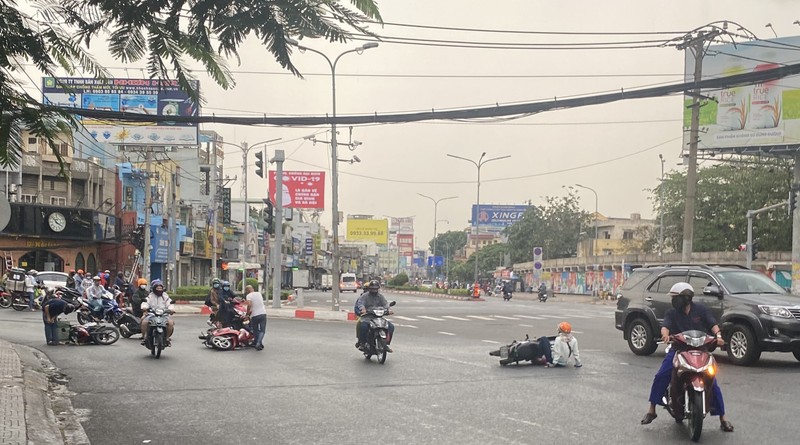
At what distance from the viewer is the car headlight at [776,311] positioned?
14.2m

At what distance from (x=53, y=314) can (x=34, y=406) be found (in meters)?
9.91

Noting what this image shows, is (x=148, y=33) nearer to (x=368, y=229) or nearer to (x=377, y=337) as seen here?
(x=377, y=337)

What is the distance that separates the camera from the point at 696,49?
95.1 feet

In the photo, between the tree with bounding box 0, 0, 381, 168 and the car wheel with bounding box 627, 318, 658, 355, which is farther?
the car wheel with bounding box 627, 318, 658, 355

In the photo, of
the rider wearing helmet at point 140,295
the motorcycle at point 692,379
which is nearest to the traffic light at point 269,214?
the rider wearing helmet at point 140,295

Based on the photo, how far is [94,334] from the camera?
63.2ft

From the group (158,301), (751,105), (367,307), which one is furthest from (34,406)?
(751,105)

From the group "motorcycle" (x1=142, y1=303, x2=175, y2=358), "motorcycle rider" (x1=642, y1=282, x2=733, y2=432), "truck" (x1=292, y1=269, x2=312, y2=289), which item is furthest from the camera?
"truck" (x1=292, y1=269, x2=312, y2=289)

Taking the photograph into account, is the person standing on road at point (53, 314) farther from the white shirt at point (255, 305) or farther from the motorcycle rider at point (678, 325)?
the motorcycle rider at point (678, 325)

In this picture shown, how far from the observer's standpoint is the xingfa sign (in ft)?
319

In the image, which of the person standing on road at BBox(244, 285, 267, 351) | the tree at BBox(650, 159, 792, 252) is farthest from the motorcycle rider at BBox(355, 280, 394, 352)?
the tree at BBox(650, 159, 792, 252)

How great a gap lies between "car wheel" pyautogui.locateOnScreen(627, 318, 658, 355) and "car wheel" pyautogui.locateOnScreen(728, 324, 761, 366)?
1924mm

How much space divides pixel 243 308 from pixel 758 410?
43.6ft

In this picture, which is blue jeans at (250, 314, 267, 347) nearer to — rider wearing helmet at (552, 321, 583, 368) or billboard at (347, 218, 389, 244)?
rider wearing helmet at (552, 321, 583, 368)
